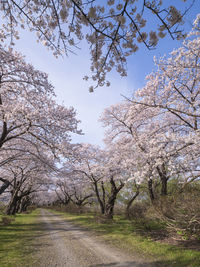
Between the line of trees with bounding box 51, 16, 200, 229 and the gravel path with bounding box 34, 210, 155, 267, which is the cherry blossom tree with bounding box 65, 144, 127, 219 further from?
the gravel path with bounding box 34, 210, 155, 267

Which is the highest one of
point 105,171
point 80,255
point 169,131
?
point 169,131

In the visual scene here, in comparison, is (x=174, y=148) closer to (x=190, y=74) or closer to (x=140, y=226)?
(x=190, y=74)

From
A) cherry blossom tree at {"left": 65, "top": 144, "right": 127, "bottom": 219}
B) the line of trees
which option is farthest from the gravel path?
cherry blossom tree at {"left": 65, "top": 144, "right": 127, "bottom": 219}

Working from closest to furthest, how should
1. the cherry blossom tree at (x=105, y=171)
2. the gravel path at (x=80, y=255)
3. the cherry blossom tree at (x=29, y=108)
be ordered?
the gravel path at (x=80, y=255) → the cherry blossom tree at (x=29, y=108) → the cherry blossom tree at (x=105, y=171)

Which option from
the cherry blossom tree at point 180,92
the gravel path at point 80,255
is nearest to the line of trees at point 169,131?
the cherry blossom tree at point 180,92

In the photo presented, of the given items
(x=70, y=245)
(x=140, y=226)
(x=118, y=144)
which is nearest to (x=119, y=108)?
(x=118, y=144)

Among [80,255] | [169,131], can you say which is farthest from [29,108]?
[169,131]

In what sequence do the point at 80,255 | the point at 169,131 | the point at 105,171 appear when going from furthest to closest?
1. the point at 105,171
2. the point at 169,131
3. the point at 80,255

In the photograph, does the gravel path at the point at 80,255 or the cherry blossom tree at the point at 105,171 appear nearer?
the gravel path at the point at 80,255

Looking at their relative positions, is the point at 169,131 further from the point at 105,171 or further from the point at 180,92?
the point at 105,171

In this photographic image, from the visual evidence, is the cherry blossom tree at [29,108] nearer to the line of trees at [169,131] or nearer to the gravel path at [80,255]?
the line of trees at [169,131]

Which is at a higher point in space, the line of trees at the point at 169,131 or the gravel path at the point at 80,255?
the line of trees at the point at 169,131

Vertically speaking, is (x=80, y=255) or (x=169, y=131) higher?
(x=169, y=131)

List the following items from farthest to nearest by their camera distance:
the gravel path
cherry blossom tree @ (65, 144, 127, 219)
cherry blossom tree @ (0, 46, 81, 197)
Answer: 1. cherry blossom tree @ (65, 144, 127, 219)
2. cherry blossom tree @ (0, 46, 81, 197)
3. the gravel path
